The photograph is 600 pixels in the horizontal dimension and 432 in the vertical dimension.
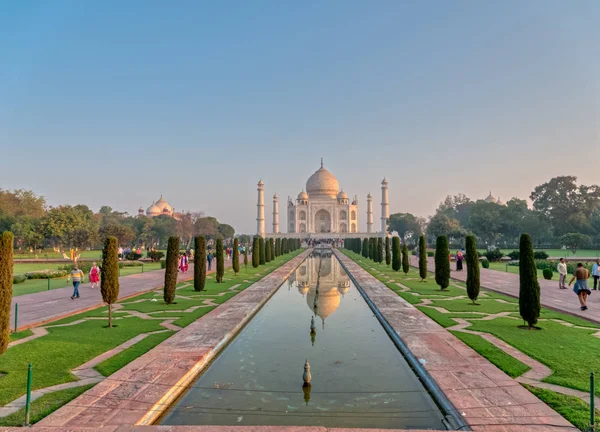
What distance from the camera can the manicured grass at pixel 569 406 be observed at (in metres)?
3.82

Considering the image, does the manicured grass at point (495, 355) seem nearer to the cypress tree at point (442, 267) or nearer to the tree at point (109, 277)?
the cypress tree at point (442, 267)

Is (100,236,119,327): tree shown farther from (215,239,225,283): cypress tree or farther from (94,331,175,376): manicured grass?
(215,239,225,283): cypress tree

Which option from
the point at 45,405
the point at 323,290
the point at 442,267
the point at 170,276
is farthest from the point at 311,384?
the point at 323,290

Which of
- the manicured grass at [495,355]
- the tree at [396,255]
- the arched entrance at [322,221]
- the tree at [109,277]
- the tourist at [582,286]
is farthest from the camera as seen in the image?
the arched entrance at [322,221]

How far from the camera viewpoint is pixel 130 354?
6.04 m

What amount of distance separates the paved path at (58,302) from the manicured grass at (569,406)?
7883mm

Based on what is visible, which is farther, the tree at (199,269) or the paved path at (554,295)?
the tree at (199,269)

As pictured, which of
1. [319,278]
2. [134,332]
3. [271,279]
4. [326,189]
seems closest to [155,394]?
[134,332]

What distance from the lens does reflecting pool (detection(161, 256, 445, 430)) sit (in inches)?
165

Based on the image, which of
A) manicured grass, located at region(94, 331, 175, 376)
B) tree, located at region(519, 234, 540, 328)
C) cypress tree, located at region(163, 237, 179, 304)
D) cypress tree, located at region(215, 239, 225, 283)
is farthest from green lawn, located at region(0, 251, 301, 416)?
tree, located at region(519, 234, 540, 328)

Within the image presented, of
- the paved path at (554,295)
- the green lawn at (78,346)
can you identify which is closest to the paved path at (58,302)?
the green lawn at (78,346)

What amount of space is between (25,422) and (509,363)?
525cm

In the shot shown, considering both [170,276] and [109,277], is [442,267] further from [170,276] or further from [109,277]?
[109,277]

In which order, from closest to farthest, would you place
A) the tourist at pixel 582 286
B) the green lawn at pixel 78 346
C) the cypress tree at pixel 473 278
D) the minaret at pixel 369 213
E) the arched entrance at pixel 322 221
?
the green lawn at pixel 78 346
the tourist at pixel 582 286
the cypress tree at pixel 473 278
the minaret at pixel 369 213
the arched entrance at pixel 322 221
